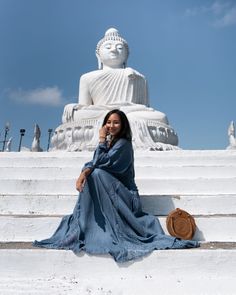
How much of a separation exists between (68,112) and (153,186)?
3.54 meters

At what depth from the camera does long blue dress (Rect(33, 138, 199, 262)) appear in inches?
108

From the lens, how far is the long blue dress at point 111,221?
9.04ft

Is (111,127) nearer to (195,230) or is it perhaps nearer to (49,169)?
(195,230)

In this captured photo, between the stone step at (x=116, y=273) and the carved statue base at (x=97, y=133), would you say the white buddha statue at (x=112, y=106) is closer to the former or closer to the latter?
the carved statue base at (x=97, y=133)

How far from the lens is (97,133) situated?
21.0 feet

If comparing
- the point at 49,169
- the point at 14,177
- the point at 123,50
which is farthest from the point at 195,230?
the point at 123,50

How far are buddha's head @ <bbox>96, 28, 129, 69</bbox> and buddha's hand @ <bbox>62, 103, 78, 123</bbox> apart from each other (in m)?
2.15

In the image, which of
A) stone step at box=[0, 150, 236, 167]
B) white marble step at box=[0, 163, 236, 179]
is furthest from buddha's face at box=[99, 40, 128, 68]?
white marble step at box=[0, 163, 236, 179]

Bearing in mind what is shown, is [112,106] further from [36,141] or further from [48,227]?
[48,227]

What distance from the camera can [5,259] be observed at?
2.78 m

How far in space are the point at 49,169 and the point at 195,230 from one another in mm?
2144

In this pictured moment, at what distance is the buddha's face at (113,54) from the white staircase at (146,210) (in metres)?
4.48

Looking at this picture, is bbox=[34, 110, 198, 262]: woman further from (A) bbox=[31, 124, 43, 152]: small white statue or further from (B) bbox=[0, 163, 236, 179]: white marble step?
(A) bbox=[31, 124, 43, 152]: small white statue

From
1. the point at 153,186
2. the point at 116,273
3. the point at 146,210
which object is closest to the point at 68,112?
Result: the point at 153,186
